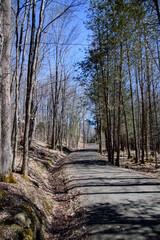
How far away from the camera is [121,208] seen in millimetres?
4891

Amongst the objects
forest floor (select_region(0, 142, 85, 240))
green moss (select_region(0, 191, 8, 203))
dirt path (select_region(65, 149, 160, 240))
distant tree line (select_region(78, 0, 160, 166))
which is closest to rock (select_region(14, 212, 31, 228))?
forest floor (select_region(0, 142, 85, 240))

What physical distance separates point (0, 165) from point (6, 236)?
2.30 m

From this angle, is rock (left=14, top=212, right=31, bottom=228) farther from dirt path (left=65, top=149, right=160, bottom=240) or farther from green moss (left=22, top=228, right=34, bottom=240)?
dirt path (left=65, top=149, right=160, bottom=240)

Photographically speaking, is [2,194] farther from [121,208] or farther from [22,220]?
[121,208]

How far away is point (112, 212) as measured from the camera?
15.4 ft

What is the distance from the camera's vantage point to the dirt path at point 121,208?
12.0 feet

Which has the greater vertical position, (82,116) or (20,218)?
(82,116)

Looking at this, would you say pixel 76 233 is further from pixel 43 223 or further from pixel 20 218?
pixel 20 218

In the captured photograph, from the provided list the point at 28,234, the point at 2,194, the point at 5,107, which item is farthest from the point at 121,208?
the point at 5,107

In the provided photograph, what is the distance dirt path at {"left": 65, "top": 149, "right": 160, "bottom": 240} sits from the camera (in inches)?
144

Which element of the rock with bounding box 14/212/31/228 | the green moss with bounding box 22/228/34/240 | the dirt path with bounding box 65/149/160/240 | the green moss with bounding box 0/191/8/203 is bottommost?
the dirt path with bounding box 65/149/160/240

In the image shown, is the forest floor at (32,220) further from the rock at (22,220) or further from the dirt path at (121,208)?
the dirt path at (121,208)

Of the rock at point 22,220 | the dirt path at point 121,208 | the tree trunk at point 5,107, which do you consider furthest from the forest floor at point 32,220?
the tree trunk at point 5,107

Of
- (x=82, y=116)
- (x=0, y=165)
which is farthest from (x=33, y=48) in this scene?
(x=82, y=116)
